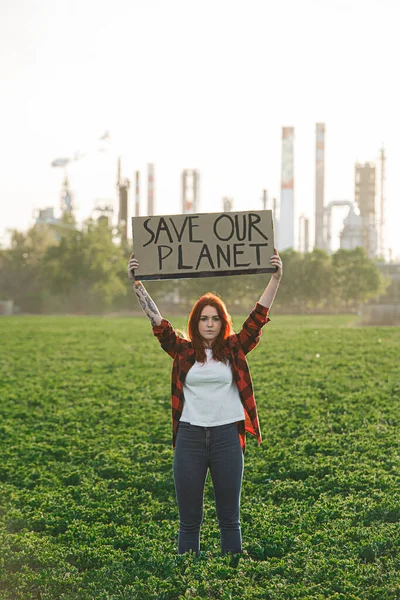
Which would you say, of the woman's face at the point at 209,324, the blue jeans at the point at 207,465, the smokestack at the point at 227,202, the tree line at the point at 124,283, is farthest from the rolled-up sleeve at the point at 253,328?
the smokestack at the point at 227,202

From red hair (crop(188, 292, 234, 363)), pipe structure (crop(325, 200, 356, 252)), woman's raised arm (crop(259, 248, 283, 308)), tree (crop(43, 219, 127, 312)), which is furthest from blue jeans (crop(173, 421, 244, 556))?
pipe structure (crop(325, 200, 356, 252))

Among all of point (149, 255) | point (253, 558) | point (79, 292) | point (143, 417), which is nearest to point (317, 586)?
point (253, 558)

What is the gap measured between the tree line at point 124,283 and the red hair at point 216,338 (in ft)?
147

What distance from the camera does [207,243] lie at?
13.7 feet

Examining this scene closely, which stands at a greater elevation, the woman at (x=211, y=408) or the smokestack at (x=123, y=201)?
the smokestack at (x=123, y=201)

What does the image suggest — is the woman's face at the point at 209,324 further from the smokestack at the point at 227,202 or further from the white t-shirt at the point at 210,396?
the smokestack at the point at 227,202

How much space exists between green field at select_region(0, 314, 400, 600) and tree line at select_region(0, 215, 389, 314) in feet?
128

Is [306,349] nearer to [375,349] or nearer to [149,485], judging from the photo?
[375,349]

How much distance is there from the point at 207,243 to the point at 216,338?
535 mm

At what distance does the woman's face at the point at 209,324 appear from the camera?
13.3ft

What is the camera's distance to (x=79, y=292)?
57219mm

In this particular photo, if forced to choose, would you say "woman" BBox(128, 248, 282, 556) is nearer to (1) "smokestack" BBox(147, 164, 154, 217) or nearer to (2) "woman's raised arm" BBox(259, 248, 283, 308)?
(2) "woman's raised arm" BBox(259, 248, 283, 308)

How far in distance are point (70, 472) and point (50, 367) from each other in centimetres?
837

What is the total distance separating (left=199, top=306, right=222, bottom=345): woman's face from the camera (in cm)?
406
